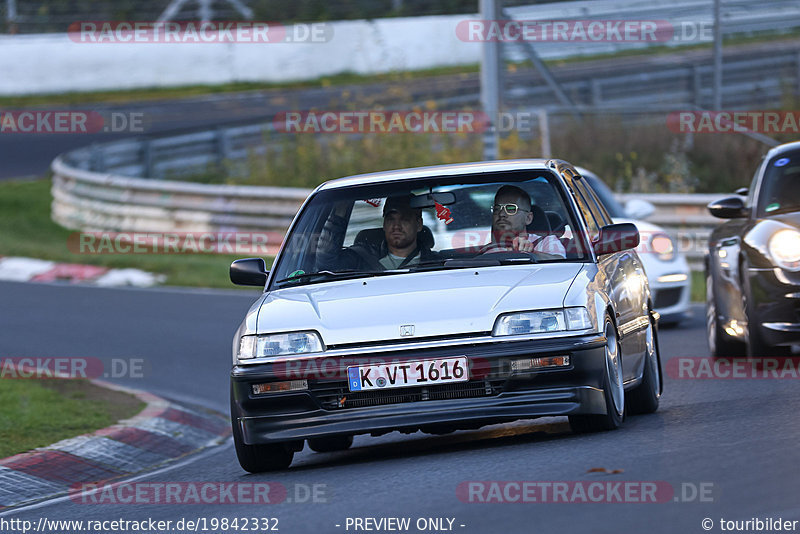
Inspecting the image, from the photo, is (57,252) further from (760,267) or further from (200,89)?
(200,89)

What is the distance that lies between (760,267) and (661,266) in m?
4.07

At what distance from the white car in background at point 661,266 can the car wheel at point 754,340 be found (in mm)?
3508

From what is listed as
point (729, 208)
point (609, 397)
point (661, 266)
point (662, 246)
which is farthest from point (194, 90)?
point (609, 397)

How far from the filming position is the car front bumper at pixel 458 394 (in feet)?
23.4

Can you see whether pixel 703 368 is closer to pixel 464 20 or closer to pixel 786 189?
pixel 786 189

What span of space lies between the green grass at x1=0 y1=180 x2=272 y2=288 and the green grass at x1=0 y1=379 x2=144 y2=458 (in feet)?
24.2

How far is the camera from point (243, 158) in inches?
1067

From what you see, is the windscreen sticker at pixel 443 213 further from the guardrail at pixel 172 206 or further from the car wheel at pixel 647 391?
the guardrail at pixel 172 206

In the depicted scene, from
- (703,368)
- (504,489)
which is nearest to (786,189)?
(703,368)

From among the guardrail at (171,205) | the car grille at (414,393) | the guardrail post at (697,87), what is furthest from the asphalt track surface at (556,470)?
the guardrail post at (697,87)

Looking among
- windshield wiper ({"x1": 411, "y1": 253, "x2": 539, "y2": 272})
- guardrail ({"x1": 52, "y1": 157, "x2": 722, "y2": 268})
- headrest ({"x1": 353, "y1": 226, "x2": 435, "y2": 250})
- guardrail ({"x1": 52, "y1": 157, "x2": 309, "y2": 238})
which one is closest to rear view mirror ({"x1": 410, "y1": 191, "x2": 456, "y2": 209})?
headrest ({"x1": 353, "y1": 226, "x2": 435, "y2": 250})

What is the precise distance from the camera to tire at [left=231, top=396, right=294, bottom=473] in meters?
7.58

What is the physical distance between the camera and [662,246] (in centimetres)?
1428

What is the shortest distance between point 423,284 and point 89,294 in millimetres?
11167
